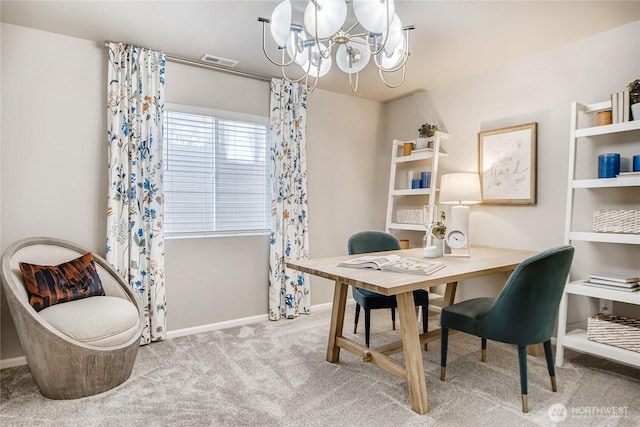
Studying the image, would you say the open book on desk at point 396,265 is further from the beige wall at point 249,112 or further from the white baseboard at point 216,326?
the white baseboard at point 216,326

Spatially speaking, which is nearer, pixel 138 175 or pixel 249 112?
pixel 138 175

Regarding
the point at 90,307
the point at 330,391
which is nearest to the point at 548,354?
the point at 330,391

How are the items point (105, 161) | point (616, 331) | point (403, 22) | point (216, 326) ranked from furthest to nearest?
1. point (216, 326)
2. point (105, 161)
3. point (403, 22)
4. point (616, 331)

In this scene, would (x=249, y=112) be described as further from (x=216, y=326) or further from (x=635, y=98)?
(x=635, y=98)

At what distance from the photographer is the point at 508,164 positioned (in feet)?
11.0

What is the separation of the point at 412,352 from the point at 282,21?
189cm

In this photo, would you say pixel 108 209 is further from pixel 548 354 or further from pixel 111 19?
pixel 548 354

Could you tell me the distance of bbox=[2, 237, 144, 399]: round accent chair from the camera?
6.93ft

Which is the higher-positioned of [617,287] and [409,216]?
[409,216]

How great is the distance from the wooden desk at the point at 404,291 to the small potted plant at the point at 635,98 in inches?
46.6

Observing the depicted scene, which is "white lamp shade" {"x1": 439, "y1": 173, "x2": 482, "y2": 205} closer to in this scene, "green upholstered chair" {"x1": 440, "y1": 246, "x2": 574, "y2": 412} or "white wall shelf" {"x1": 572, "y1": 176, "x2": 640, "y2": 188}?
"white wall shelf" {"x1": 572, "y1": 176, "x2": 640, "y2": 188}

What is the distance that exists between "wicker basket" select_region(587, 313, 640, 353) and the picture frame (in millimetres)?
1057

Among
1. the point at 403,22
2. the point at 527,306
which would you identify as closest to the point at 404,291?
the point at 527,306

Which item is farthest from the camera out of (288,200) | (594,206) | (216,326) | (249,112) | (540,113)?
(288,200)
